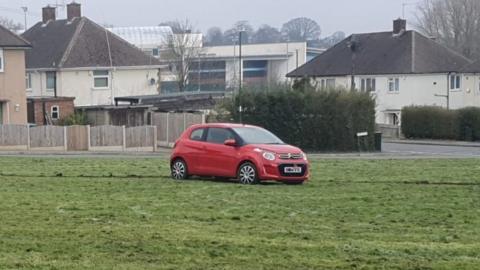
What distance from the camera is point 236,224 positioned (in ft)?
40.0

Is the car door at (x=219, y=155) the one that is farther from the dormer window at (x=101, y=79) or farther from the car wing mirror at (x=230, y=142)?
the dormer window at (x=101, y=79)

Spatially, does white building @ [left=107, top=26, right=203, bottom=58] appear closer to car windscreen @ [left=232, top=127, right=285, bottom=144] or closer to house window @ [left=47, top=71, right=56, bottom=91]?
house window @ [left=47, top=71, right=56, bottom=91]

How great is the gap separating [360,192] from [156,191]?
3.95 meters

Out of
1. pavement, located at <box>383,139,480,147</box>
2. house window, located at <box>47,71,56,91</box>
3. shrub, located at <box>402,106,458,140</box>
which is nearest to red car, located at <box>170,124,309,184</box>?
pavement, located at <box>383,139,480,147</box>

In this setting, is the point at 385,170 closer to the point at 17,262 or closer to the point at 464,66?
the point at 17,262

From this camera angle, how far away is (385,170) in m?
26.2

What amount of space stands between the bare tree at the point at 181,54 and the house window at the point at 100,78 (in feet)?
75.2

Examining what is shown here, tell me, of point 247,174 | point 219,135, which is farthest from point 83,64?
point 247,174

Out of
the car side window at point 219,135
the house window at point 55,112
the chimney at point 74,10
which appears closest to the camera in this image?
the car side window at point 219,135

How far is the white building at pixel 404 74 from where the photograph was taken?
7344 centimetres

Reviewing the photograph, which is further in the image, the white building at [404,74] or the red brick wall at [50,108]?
the white building at [404,74]

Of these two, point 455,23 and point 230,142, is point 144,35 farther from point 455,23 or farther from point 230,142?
point 230,142

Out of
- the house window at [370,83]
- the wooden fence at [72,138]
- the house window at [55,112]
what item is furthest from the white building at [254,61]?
the wooden fence at [72,138]

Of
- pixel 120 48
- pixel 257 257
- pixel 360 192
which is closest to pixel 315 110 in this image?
pixel 120 48
